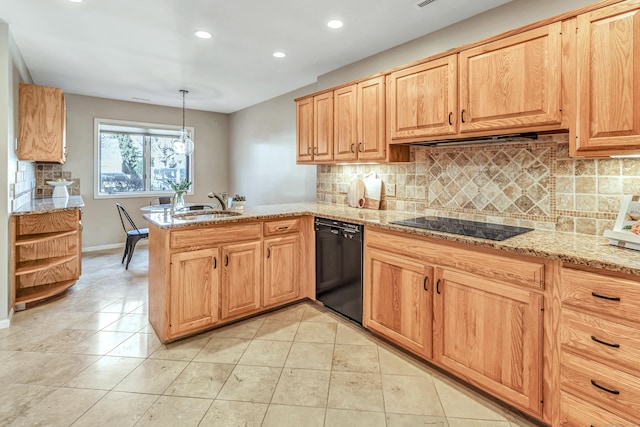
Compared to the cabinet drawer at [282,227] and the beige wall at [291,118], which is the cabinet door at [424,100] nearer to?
the beige wall at [291,118]

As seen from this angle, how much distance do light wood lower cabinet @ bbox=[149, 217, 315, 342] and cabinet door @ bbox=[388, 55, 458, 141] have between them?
1.25 metres

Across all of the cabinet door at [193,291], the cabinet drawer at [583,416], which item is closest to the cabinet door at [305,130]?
the cabinet door at [193,291]

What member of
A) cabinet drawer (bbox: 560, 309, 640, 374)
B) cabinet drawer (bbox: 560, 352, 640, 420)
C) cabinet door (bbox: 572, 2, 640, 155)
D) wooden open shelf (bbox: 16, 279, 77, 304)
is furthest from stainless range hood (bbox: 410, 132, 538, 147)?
wooden open shelf (bbox: 16, 279, 77, 304)

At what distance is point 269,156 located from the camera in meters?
5.59

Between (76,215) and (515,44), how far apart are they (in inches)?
174

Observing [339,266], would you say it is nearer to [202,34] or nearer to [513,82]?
[513,82]

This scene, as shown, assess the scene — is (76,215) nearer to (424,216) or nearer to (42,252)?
(42,252)

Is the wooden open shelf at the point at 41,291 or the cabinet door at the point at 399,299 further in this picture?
the wooden open shelf at the point at 41,291

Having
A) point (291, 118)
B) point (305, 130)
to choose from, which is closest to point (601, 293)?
point (305, 130)

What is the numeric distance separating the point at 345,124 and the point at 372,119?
0.35 meters

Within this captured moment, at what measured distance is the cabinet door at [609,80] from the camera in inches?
64.0

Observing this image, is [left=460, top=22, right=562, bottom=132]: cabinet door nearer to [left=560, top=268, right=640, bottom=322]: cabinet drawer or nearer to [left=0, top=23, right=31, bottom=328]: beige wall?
[left=560, top=268, right=640, bottom=322]: cabinet drawer

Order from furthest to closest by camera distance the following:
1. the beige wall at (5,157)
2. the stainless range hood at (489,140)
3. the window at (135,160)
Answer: the window at (135,160)
the beige wall at (5,157)
the stainless range hood at (489,140)

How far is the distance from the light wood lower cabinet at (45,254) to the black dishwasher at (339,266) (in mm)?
2702
